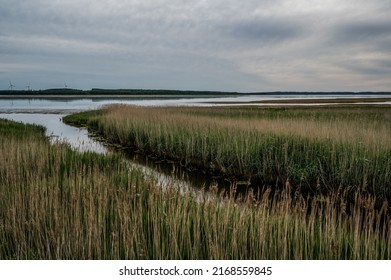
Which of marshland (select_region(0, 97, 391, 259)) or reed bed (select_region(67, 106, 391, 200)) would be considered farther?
reed bed (select_region(67, 106, 391, 200))

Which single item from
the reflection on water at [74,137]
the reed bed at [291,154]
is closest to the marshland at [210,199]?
the reed bed at [291,154]

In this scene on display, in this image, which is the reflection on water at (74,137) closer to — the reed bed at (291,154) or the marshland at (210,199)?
the marshland at (210,199)

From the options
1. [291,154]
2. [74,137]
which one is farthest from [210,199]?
[74,137]

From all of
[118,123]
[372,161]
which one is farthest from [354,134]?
[118,123]

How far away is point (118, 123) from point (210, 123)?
7449mm

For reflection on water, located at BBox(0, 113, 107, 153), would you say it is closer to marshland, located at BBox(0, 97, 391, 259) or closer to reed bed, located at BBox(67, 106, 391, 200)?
marshland, located at BBox(0, 97, 391, 259)

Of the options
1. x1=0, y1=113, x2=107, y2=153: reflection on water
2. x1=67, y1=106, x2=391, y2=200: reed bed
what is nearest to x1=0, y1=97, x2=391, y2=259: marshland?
x1=67, y1=106, x2=391, y2=200: reed bed

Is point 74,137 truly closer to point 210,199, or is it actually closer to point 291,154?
point 291,154

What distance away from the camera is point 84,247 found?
14.6ft

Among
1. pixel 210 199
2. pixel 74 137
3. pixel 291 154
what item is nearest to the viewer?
pixel 210 199

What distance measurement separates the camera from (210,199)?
18.1 feet

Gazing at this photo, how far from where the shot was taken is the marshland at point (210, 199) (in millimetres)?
4371

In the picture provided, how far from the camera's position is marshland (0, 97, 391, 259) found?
4.37m
